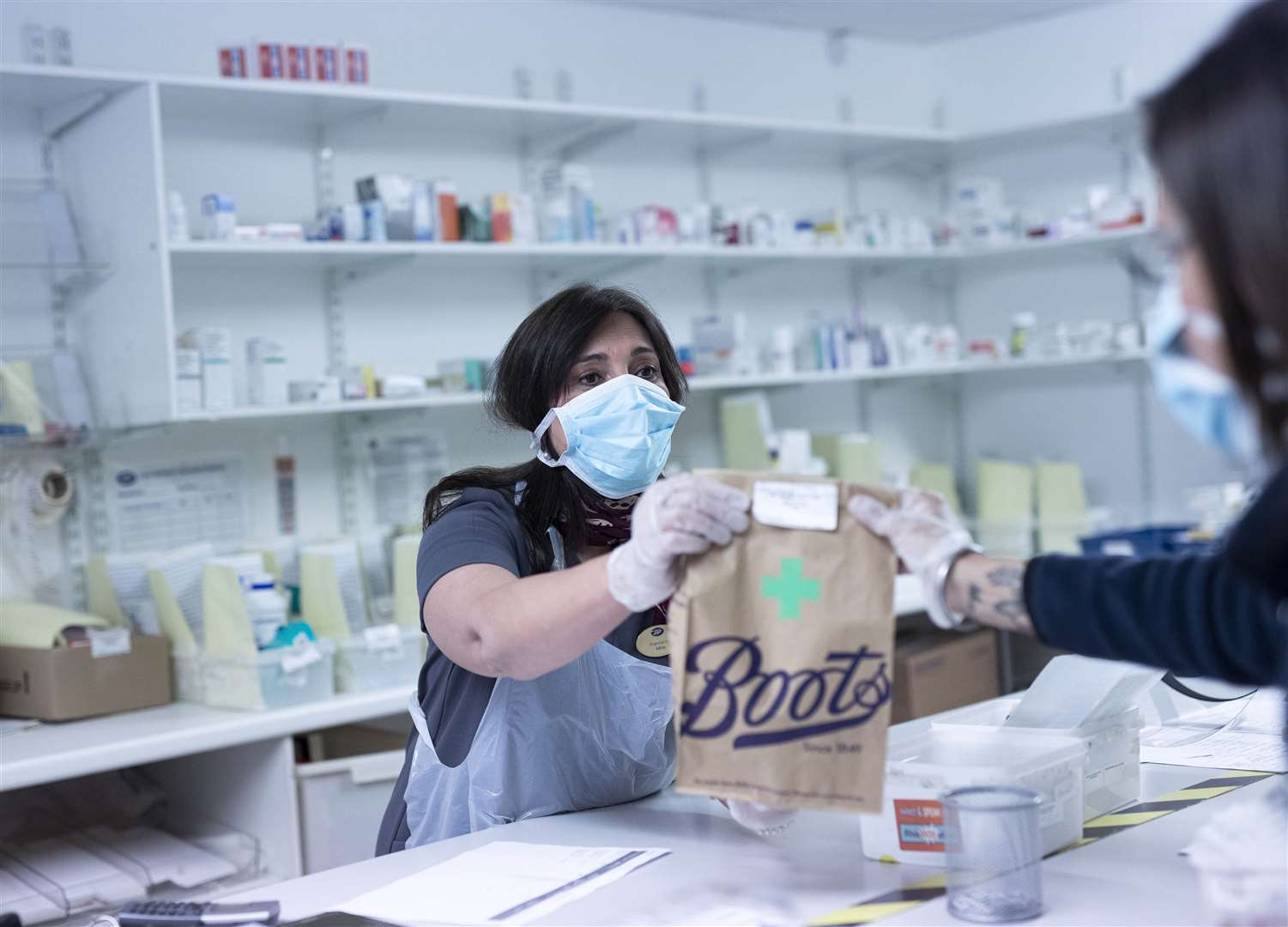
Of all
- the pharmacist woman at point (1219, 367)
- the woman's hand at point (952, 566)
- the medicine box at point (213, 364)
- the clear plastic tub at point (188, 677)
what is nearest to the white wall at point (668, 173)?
the medicine box at point (213, 364)

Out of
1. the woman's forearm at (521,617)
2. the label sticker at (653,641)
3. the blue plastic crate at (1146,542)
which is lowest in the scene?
the blue plastic crate at (1146,542)

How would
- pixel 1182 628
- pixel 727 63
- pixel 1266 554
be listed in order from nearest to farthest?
pixel 1266 554, pixel 1182 628, pixel 727 63

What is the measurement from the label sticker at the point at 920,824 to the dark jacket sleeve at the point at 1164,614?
24 centimetres

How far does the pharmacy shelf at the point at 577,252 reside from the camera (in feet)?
10.3

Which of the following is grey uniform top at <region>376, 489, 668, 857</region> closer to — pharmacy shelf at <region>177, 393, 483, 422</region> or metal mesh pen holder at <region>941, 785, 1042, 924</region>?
metal mesh pen holder at <region>941, 785, 1042, 924</region>

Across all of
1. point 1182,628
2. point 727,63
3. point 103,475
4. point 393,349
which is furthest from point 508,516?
point 727,63

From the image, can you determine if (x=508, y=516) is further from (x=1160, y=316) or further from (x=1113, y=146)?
(x=1113, y=146)

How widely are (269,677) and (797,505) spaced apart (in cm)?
177

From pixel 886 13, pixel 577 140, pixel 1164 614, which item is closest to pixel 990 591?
pixel 1164 614

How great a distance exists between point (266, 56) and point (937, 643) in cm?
251

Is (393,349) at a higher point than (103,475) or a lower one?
higher

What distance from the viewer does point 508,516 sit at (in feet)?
5.97

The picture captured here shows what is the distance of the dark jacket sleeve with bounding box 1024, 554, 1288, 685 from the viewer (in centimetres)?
116

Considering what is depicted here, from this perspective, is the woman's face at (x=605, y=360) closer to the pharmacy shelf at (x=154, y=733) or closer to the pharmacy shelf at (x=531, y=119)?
the pharmacy shelf at (x=154, y=733)
